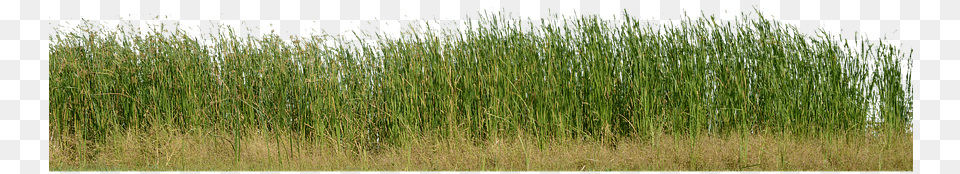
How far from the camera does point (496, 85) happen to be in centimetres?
609

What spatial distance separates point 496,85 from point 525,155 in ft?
2.64

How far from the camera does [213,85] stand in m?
6.48

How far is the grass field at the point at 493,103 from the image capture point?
226 inches

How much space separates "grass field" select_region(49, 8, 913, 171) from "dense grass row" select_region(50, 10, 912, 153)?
0.8 inches

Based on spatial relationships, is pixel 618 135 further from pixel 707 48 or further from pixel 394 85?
pixel 394 85

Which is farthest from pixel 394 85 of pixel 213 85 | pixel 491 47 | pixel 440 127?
pixel 213 85

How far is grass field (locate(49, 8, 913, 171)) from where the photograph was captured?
5.73 meters

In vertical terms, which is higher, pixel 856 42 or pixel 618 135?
pixel 856 42

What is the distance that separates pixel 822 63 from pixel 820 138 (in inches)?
40.4

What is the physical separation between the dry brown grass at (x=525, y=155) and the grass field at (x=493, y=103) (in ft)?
0.06

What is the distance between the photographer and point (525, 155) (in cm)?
557

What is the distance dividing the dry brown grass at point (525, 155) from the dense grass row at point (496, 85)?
5.2 inches

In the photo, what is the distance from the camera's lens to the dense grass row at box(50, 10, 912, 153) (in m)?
5.98

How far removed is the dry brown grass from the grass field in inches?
0.7
